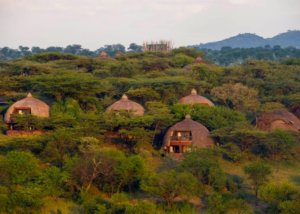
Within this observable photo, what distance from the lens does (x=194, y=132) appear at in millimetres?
30203

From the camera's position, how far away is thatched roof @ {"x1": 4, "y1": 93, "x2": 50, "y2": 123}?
106 feet

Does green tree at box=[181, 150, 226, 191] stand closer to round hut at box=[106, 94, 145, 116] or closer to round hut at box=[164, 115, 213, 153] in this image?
round hut at box=[164, 115, 213, 153]

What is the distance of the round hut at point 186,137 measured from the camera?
2997 cm

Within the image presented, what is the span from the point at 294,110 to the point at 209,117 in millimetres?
8203

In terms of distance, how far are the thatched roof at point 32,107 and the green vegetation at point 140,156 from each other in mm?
506

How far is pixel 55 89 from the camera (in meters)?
34.5

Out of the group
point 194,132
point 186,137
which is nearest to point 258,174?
point 194,132

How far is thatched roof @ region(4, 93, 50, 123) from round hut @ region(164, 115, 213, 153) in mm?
7145

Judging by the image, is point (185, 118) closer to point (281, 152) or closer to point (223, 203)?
point (281, 152)

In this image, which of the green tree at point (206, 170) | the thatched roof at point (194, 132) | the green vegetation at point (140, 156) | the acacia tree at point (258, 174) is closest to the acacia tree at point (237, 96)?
the green vegetation at point (140, 156)

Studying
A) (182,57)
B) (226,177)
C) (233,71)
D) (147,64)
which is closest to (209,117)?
(226,177)

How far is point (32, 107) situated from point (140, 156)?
8767 millimetres

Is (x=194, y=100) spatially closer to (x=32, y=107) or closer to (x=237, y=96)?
(x=237, y=96)

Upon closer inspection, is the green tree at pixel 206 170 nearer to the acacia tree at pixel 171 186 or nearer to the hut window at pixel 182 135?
the acacia tree at pixel 171 186
